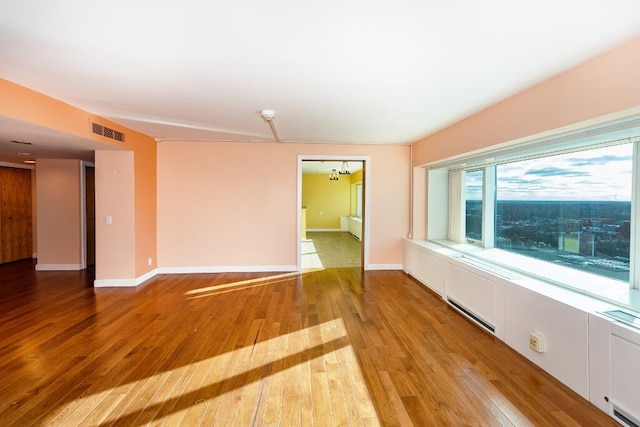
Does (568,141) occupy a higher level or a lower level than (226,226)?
higher

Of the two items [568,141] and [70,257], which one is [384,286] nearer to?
[568,141]

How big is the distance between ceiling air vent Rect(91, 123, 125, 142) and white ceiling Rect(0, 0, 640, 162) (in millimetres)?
432

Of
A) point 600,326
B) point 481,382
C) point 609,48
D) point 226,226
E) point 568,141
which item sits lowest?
point 481,382

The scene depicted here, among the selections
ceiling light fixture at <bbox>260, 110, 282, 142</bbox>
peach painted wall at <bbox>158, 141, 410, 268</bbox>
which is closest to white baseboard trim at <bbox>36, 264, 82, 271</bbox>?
peach painted wall at <bbox>158, 141, 410, 268</bbox>

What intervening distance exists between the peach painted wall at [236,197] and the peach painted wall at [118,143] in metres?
0.26

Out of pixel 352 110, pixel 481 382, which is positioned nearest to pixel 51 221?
pixel 352 110

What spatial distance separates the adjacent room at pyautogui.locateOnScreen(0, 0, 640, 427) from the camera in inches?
73.7

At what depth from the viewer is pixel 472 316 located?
3.46 meters

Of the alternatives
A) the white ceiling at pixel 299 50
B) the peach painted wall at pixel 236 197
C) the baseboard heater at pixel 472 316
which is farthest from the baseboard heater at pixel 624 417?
the peach painted wall at pixel 236 197

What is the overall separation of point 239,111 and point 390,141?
284cm

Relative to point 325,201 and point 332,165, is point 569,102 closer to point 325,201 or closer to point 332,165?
point 332,165

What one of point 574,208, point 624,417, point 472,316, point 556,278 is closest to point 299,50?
point 574,208

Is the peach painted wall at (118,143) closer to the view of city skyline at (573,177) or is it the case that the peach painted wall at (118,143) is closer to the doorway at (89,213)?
the doorway at (89,213)

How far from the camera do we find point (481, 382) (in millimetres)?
2275
